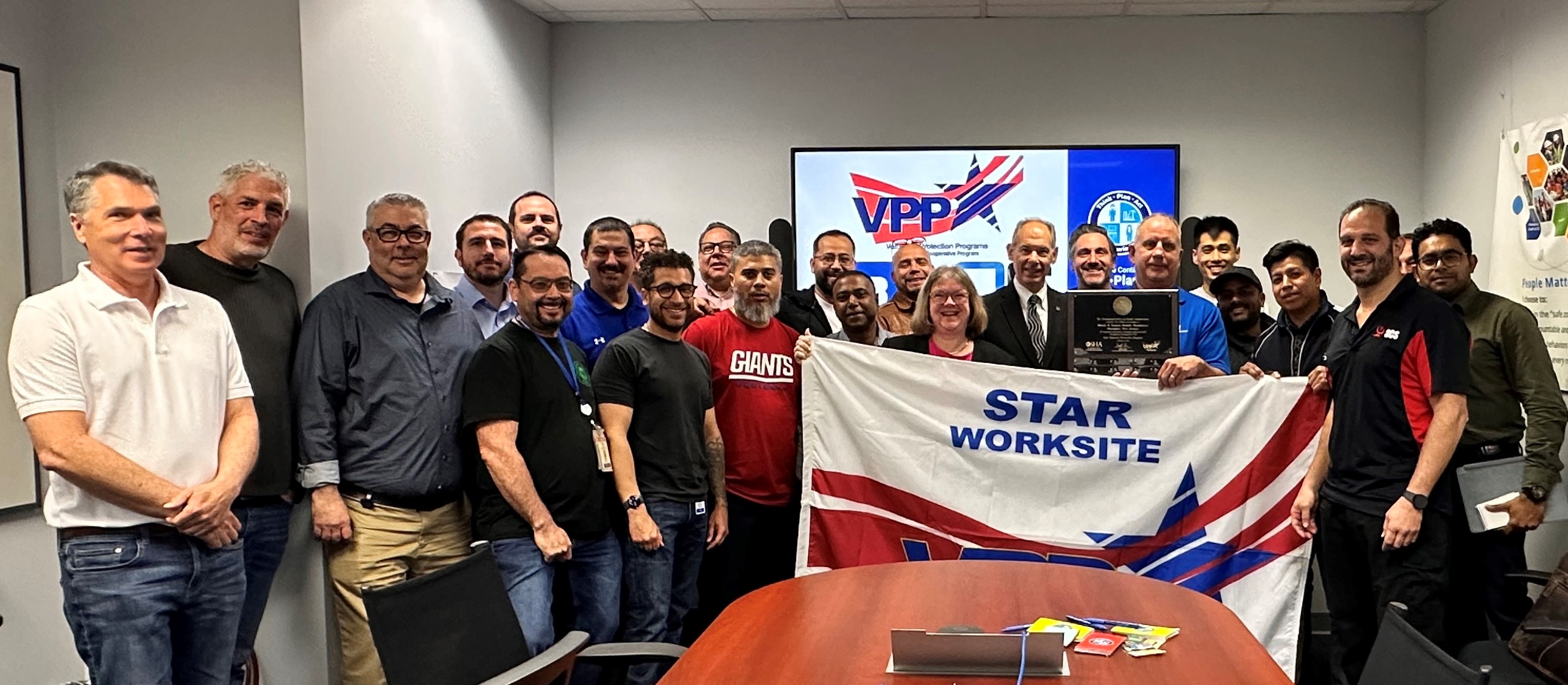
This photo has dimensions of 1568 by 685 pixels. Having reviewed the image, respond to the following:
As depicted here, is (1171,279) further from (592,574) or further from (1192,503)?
(592,574)

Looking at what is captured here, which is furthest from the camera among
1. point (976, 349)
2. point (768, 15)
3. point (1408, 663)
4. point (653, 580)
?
point (768, 15)

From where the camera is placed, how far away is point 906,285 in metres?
4.61

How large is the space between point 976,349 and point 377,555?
2.09m

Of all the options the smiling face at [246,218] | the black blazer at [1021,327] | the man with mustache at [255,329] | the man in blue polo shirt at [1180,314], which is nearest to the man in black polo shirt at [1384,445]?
the man in blue polo shirt at [1180,314]

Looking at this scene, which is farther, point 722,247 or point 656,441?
point 722,247

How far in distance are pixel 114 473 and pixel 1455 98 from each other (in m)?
6.27

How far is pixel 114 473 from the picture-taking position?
243cm

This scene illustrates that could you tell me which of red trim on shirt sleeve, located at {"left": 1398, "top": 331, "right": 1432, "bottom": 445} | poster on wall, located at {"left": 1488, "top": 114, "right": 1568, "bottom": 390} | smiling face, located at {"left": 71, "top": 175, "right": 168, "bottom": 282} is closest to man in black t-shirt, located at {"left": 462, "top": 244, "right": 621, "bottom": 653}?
smiling face, located at {"left": 71, "top": 175, "right": 168, "bottom": 282}

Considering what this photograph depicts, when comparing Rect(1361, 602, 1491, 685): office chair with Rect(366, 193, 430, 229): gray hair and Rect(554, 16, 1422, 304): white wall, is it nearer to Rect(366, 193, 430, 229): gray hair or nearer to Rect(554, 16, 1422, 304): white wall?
Rect(366, 193, 430, 229): gray hair

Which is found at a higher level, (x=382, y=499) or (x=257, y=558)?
(x=382, y=499)

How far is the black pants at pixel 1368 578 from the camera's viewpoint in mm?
3252

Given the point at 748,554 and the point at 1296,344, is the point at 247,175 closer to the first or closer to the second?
the point at 748,554

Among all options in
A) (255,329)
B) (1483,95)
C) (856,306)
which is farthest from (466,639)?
(1483,95)

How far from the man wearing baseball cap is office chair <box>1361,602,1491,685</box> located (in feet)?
8.21
